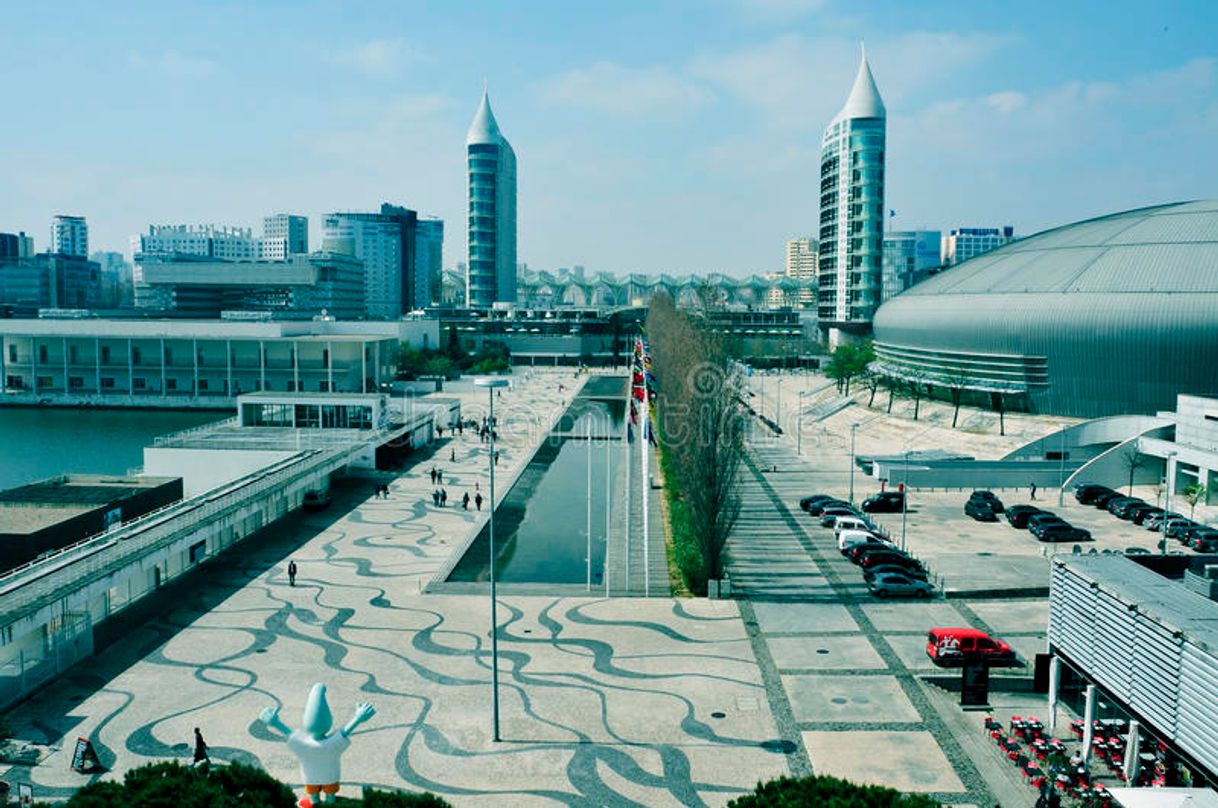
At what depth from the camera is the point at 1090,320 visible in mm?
64188

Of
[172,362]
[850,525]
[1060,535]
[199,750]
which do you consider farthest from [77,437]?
[1060,535]

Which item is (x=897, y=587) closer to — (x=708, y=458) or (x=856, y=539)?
(x=856, y=539)

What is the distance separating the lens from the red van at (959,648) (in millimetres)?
25203

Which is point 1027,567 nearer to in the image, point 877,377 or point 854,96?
point 877,377

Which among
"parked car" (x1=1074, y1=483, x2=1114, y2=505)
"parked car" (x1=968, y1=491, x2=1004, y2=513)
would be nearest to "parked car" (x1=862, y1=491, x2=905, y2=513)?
"parked car" (x1=968, y1=491, x2=1004, y2=513)

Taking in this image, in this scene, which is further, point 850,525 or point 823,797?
point 850,525

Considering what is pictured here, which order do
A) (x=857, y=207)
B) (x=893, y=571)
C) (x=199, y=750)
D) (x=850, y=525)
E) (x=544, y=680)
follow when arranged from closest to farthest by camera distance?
(x=199, y=750) → (x=544, y=680) → (x=893, y=571) → (x=850, y=525) → (x=857, y=207)

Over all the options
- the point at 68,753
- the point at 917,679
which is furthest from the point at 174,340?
the point at 917,679

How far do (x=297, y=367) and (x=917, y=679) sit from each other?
81.1 m

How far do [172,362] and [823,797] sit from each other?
96933mm

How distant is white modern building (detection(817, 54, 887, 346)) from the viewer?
5148 inches

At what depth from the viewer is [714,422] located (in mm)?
33719

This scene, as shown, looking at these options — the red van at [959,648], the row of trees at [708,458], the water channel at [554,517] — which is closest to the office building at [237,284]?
the water channel at [554,517]

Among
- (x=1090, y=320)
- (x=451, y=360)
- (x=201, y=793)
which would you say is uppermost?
(x=1090, y=320)
